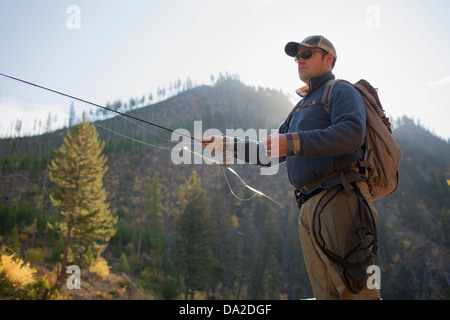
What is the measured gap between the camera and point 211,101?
608 feet

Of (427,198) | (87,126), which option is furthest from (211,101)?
(87,126)

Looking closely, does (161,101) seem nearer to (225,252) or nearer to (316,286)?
(225,252)

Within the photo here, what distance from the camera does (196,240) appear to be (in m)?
41.2

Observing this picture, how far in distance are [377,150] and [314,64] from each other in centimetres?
95

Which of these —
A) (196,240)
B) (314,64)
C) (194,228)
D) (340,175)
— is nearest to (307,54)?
(314,64)

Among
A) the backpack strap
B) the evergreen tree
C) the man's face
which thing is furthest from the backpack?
the evergreen tree

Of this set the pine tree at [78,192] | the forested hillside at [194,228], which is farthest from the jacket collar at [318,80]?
the pine tree at [78,192]

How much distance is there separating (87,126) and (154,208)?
22778 mm

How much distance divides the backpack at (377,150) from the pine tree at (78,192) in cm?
2770

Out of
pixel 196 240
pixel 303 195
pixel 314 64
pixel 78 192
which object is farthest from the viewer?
pixel 196 240

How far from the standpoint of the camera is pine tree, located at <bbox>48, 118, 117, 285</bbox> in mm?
26406

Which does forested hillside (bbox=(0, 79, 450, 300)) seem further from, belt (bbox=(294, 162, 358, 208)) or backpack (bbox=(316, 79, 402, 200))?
backpack (bbox=(316, 79, 402, 200))

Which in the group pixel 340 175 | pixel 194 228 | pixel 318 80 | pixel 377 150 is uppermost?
pixel 318 80

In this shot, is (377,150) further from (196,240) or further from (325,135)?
(196,240)
